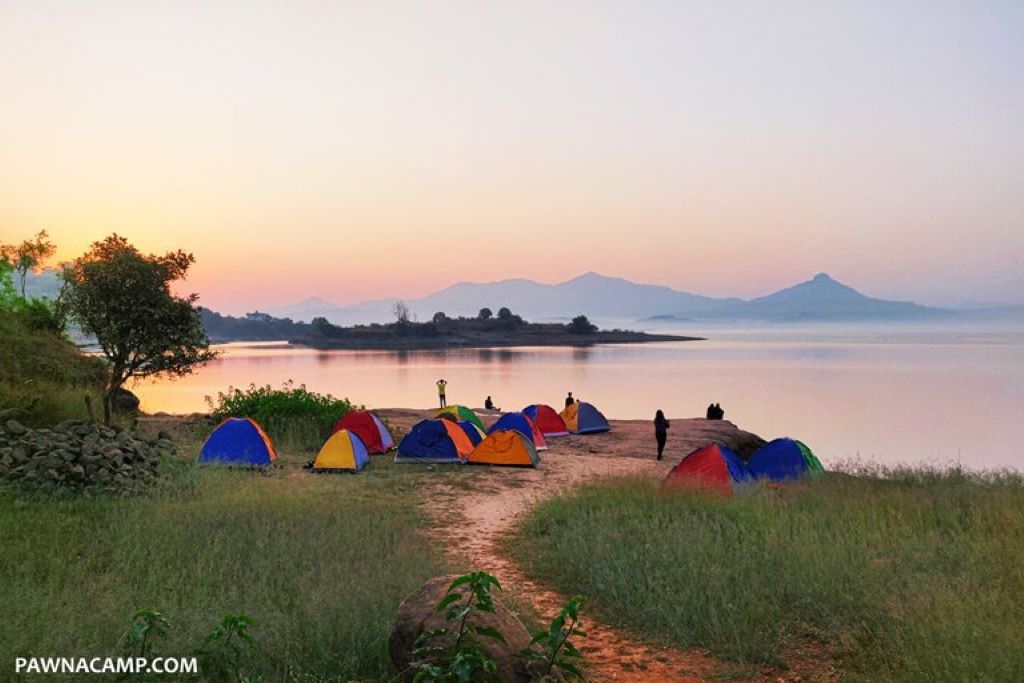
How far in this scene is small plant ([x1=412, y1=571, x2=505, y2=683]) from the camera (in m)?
5.23

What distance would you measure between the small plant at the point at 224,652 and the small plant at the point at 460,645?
1452mm

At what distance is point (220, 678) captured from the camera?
224 inches

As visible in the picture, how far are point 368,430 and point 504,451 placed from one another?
14.8ft

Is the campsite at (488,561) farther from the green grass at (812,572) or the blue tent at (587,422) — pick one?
the blue tent at (587,422)

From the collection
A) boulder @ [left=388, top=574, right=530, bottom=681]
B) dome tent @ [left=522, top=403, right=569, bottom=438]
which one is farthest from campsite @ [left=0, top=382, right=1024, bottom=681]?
dome tent @ [left=522, top=403, right=569, bottom=438]

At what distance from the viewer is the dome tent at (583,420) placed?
28906mm

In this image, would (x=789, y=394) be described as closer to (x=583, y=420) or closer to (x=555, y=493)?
(x=583, y=420)

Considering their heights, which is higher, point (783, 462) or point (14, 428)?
point (14, 428)

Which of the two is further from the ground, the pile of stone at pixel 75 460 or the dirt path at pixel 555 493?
the pile of stone at pixel 75 460

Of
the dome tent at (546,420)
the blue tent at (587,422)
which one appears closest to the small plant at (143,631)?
the dome tent at (546,420)

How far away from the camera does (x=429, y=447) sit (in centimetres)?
2022

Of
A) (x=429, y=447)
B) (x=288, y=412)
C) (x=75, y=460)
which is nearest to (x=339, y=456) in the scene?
(x=429, y=447)

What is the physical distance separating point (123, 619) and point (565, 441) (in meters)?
20.9

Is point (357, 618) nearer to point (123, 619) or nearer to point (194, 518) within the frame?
point (123, 619)
